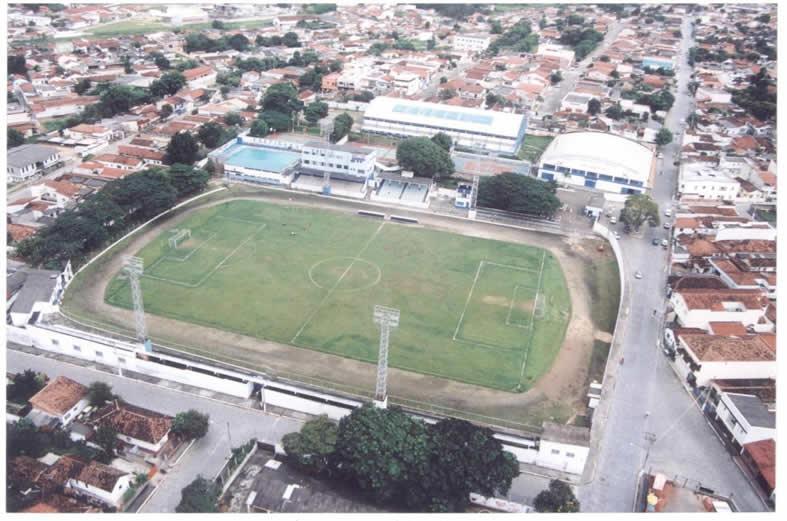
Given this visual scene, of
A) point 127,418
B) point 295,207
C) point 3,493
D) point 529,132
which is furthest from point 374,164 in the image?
point 3,493

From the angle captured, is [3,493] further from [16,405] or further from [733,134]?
[733,134]

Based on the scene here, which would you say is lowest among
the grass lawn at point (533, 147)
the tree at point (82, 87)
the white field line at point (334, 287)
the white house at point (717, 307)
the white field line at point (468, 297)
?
the white field line at point (334, 287)

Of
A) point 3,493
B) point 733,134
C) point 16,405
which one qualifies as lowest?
point 16,405

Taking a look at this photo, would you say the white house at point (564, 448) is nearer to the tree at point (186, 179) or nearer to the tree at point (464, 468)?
the tree at point (464, 468)

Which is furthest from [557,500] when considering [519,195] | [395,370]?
[519,195]

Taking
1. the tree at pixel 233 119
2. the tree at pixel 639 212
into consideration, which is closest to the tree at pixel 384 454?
the tree at pixel 639 212
